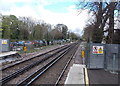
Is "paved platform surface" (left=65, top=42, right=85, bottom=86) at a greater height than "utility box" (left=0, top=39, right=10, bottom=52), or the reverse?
"utility box" (left=0, top=39, right=10, bottom=52)

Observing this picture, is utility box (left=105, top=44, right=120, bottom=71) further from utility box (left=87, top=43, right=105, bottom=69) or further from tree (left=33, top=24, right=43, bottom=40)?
tree (left=33, top=24, right=43, bottom=40)

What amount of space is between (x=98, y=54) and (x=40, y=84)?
15.5 feet

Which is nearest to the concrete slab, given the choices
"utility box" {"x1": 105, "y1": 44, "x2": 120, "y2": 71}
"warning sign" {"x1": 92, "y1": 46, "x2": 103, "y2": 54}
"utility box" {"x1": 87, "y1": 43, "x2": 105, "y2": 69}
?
"utility box" {"x1": 87, "y1": 43, "x2": 105, "y2": 69}

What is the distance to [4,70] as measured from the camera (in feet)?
36.6

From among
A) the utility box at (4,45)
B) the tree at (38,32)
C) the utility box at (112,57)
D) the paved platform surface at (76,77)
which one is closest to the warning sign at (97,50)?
the utility box at (112,57)

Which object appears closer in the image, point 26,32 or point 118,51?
point 118,51

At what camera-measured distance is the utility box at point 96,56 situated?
9.42m

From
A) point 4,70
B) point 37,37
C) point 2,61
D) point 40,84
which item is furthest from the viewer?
point 37,37

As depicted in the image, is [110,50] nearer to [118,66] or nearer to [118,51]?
[118,51]

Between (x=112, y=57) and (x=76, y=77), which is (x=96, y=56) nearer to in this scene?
(x=112, y=57)

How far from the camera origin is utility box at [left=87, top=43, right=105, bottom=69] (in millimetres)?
9422

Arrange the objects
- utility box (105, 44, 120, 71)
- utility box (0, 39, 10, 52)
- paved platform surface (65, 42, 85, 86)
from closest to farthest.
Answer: paved platform surface (65, 42, 85, 86)
utility box (105, 44, 120, 71)
utility box (0, 39, 10, 52)

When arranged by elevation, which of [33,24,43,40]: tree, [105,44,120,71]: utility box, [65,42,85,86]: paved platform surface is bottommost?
[65,42,85,86]: paved platform surface

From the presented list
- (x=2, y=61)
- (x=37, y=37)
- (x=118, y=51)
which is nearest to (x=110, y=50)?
(x=118, y=51)
